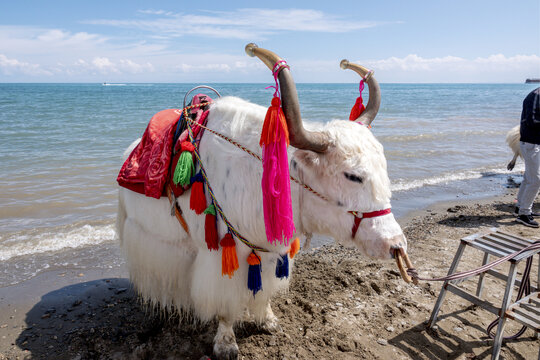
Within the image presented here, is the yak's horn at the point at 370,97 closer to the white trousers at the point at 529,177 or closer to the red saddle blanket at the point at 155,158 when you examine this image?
the red saddle blanket at the point at 155,158

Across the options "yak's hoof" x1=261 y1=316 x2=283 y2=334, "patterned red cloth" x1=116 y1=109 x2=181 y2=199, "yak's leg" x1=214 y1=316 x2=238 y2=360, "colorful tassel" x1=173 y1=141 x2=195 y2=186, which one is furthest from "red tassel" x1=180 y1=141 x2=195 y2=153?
"yak's hoof" x1=261 y1=316 x2=283 y2=334

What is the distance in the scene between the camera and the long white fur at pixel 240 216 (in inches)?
67.7

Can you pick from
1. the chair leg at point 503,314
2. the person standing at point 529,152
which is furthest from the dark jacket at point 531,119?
the chair leg at point 503,314

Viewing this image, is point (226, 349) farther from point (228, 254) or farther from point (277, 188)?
point (277, 188)

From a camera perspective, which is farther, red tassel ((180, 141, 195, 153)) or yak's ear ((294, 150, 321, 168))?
red tassel ((180, 141, 195, 153))

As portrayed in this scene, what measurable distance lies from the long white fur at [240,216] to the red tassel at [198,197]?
0.07m

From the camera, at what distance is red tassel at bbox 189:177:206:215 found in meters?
1.99

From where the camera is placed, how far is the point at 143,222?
2443 mm

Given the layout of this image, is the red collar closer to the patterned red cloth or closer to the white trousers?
the patterned red cloth

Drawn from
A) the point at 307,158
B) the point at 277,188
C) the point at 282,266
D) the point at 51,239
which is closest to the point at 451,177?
the point at 282,266

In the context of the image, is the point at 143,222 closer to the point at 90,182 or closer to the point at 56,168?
the point at 90,182

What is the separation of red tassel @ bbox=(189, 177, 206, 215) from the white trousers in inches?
174

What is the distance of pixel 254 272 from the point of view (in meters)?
2.06

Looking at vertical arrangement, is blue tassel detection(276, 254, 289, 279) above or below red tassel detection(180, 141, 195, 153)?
below
